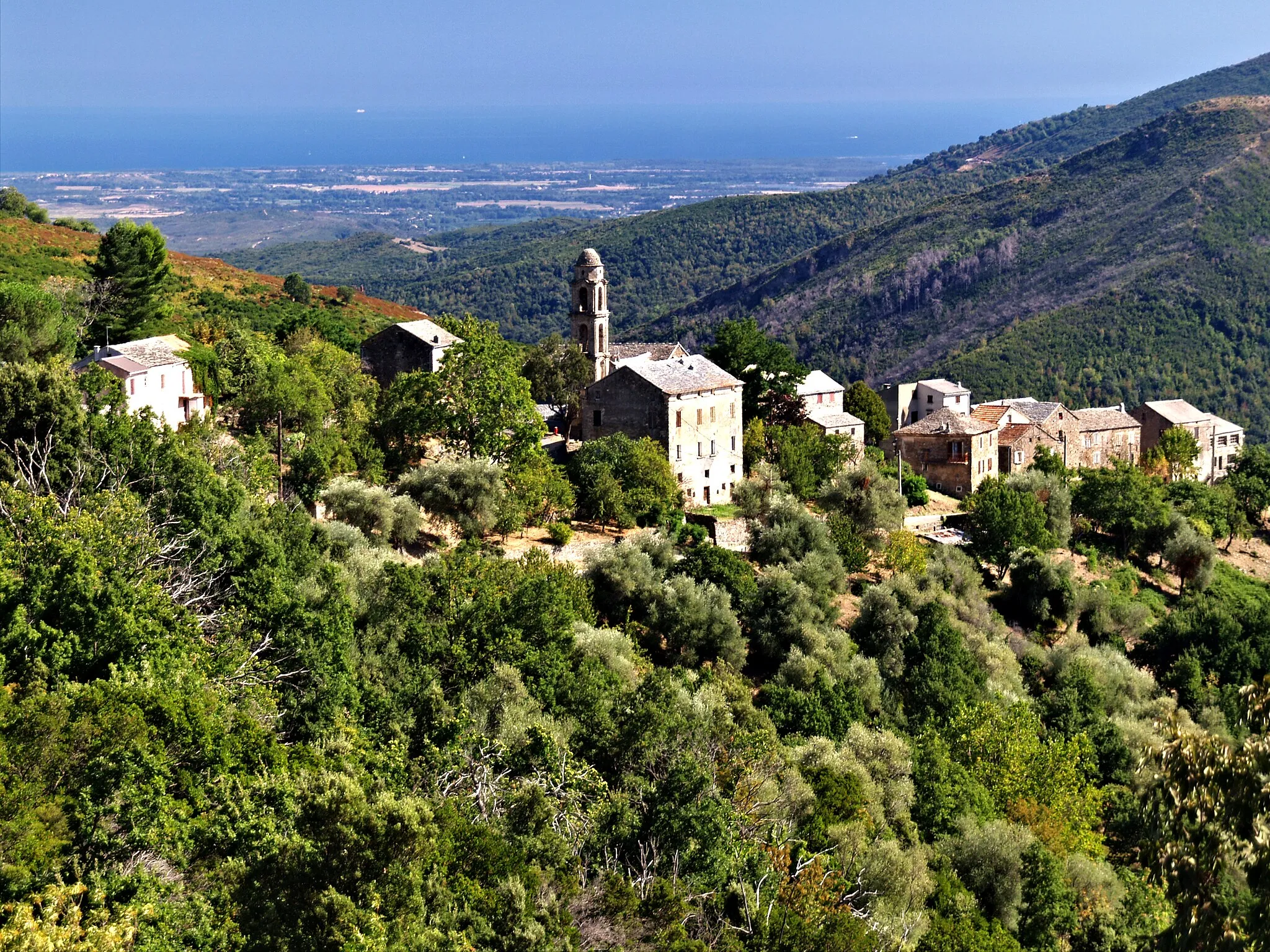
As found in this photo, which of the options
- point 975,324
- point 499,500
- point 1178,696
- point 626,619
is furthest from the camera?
point 975,324

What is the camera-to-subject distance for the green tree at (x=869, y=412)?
63500 millimetres

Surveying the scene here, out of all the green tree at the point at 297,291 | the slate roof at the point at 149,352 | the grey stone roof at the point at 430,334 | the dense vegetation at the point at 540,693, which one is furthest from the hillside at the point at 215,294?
the slate roof at the point at 149,352

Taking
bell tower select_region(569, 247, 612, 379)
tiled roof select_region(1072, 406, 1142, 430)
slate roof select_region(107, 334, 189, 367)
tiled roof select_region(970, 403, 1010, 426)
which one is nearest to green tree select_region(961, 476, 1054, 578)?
tiled roof select_region(970, 403, 1010, 426)

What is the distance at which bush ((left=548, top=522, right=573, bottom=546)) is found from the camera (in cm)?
4081

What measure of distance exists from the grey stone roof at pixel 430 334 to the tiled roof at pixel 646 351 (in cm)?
766

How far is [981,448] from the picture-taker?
59.3 metres

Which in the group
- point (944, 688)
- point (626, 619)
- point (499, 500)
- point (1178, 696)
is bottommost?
point (1178, 696)

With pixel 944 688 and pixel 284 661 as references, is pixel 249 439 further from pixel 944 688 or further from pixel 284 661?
pixel 944 688

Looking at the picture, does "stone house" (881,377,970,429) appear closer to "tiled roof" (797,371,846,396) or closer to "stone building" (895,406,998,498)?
"tiled roof" (797,371,846,396)

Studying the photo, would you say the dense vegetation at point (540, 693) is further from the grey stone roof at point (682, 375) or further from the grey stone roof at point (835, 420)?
the grey stone roof at point (835, 420)

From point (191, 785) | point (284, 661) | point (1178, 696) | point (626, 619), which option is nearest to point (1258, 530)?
point (1178, 696)

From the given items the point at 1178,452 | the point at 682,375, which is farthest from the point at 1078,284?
the point at 682,375

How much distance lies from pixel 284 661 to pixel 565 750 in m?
5.78

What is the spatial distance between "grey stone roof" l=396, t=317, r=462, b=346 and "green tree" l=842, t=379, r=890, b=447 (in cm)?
2030
